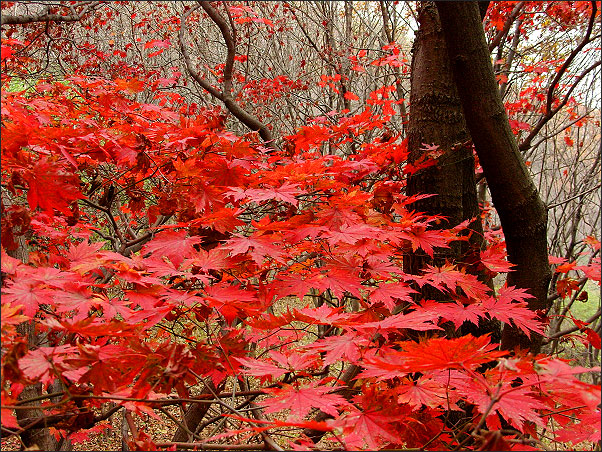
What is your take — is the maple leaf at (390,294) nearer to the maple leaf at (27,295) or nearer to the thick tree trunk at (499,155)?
the thick tree trunk at (499,155)

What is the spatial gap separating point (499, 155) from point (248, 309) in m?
1.30

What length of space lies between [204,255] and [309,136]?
3.65 feet

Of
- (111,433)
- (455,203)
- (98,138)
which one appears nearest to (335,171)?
(455,203)

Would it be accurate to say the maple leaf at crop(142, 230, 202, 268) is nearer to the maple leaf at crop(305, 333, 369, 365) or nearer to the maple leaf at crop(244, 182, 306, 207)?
the maple leaf at crop(244, 182, 306, 207)

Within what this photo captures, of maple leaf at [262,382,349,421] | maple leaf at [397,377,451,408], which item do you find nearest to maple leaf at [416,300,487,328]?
maple leaf at [397,377,451,408]

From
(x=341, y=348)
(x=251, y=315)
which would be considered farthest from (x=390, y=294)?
(x=251, y=315)

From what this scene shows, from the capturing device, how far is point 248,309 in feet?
4.10

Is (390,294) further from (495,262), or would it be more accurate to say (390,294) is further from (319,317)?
(495,262)

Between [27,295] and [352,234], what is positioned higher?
[352,234]

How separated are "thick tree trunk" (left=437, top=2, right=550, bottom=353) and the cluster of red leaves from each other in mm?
171

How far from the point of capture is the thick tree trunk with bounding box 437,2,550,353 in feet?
5.71

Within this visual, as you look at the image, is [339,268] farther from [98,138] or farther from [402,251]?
[98,138]

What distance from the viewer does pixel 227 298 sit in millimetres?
1258

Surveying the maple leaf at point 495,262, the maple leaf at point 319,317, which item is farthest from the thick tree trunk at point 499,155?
the maple leaf at point 319,317
